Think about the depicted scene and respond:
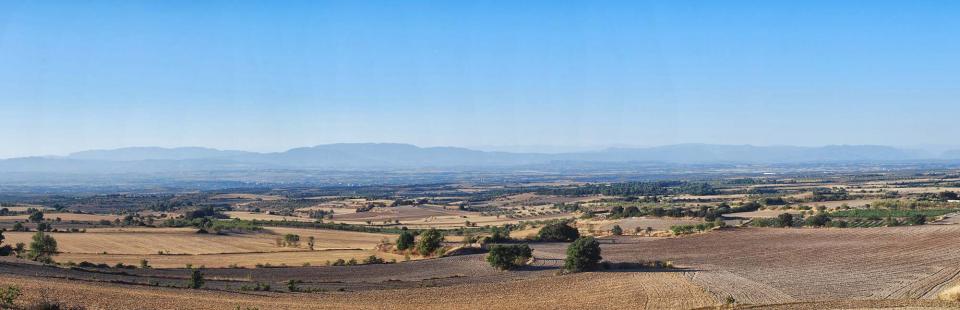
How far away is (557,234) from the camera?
7456cm

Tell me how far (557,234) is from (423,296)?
116ft

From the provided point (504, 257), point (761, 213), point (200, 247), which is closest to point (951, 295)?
point (504, 257)

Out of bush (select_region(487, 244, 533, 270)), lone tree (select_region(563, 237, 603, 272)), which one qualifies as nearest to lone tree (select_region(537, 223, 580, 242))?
bush (select_region(487, 244, 533, 270))

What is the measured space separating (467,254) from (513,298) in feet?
78.0

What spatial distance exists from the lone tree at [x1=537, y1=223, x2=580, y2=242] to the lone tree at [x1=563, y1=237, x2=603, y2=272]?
74.5 ft

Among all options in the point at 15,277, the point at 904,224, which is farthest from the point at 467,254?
the point at 904,224

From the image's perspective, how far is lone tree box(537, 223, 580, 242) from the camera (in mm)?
74438

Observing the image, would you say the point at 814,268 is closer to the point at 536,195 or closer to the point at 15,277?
the point at 15,277

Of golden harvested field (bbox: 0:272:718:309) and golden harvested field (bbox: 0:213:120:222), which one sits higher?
golden harvested field (bbox: 0:272:718:309)

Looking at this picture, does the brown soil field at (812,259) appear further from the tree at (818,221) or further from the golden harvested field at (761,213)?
the golden harvested field at (761,213)

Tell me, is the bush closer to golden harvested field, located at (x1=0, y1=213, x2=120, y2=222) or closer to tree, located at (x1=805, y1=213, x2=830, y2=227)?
tree, located at (x1=805, y1=213, x2=830, y2=227)

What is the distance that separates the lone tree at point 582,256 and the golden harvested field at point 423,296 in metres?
5.10

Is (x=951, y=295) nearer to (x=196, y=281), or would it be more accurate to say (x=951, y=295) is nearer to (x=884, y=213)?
(x=196, y=281)

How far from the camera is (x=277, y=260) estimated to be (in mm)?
61500
